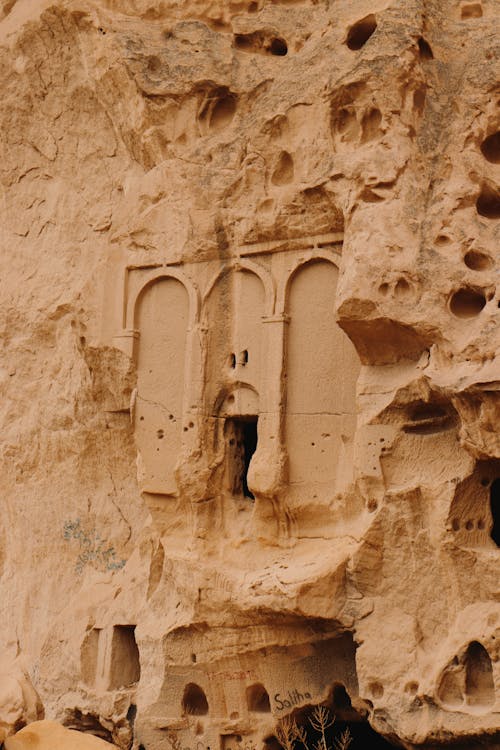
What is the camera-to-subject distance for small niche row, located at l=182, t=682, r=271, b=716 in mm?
10773

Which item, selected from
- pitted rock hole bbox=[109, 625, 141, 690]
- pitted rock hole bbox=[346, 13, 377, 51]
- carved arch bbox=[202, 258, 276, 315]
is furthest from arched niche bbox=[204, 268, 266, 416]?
pitted rock hole bbox=[109, 625, 141, 690]

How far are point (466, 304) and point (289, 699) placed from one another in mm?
3623

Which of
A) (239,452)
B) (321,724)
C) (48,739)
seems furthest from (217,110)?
(48,739)

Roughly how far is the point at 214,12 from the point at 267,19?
0.73 metres

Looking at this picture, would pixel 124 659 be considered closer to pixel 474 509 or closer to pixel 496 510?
pixel 496 510

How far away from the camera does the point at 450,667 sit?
9516mm

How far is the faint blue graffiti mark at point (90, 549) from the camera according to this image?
12.4m

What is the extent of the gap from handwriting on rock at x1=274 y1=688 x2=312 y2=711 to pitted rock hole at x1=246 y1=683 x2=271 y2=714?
22 centimetres

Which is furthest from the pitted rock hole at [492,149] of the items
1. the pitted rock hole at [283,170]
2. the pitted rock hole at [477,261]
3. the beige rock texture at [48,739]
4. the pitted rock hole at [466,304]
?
the beige rock texture at [48,739]

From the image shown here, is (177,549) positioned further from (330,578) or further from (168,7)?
(168,7)

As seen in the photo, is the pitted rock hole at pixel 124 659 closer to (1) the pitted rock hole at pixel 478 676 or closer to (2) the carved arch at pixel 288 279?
(2) the carved arch at pixel 288 279

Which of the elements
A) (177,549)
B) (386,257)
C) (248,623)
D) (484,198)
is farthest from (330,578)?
(484,198)

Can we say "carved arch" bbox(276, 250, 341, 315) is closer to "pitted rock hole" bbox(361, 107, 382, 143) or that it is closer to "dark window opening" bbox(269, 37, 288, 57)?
"pitted rock hole" bbox(361, 107, 382, 143)

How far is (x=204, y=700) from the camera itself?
11031 millimetres
